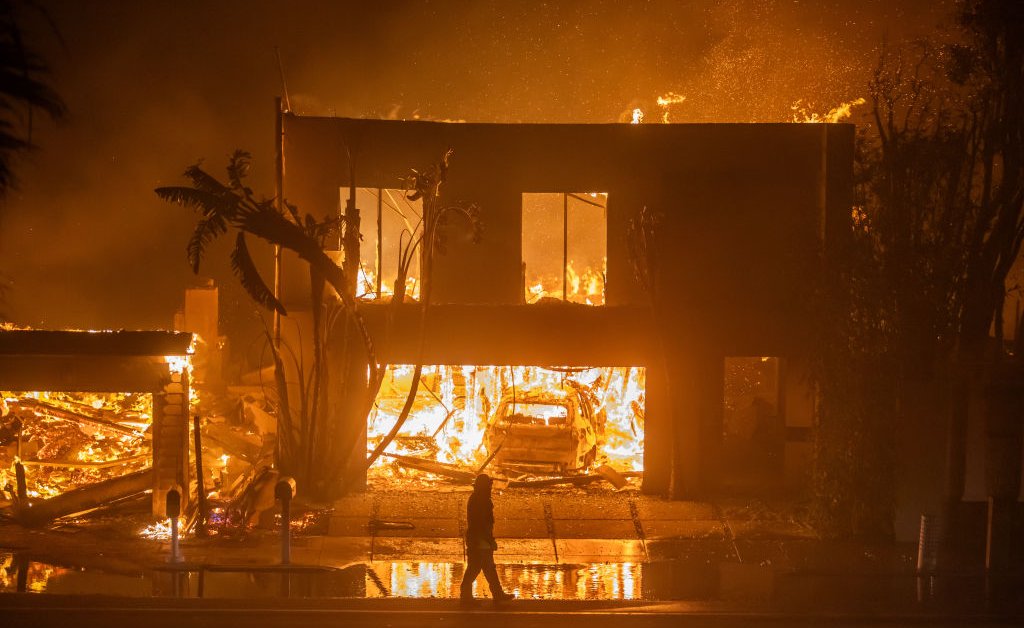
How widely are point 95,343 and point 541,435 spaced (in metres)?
7.60

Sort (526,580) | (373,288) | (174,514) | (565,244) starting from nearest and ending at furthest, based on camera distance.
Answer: (526,580) → (174,514) → (565,244) → (373,288)

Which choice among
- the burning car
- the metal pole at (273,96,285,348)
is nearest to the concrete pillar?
the metal pole at (273,96,285,348)

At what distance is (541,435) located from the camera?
58.7 feet

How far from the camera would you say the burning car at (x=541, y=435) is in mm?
17844

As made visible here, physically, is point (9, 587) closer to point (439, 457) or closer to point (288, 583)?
point (288, 583)

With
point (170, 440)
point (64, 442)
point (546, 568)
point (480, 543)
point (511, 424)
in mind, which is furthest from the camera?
point (511, 424)

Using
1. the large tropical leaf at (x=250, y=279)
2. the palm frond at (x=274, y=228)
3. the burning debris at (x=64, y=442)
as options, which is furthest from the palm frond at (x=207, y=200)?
the burning debris at (x=64, y=442)

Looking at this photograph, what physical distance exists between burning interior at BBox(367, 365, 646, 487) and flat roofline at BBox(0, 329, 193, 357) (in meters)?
4.87

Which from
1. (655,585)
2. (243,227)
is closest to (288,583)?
(655,585)

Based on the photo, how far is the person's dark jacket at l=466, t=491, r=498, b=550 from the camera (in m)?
10.7

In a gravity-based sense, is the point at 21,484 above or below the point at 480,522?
below

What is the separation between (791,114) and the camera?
35062 mm

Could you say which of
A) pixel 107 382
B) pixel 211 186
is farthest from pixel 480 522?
pixel 211 186

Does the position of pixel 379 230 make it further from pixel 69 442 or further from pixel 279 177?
pixel 69 442
